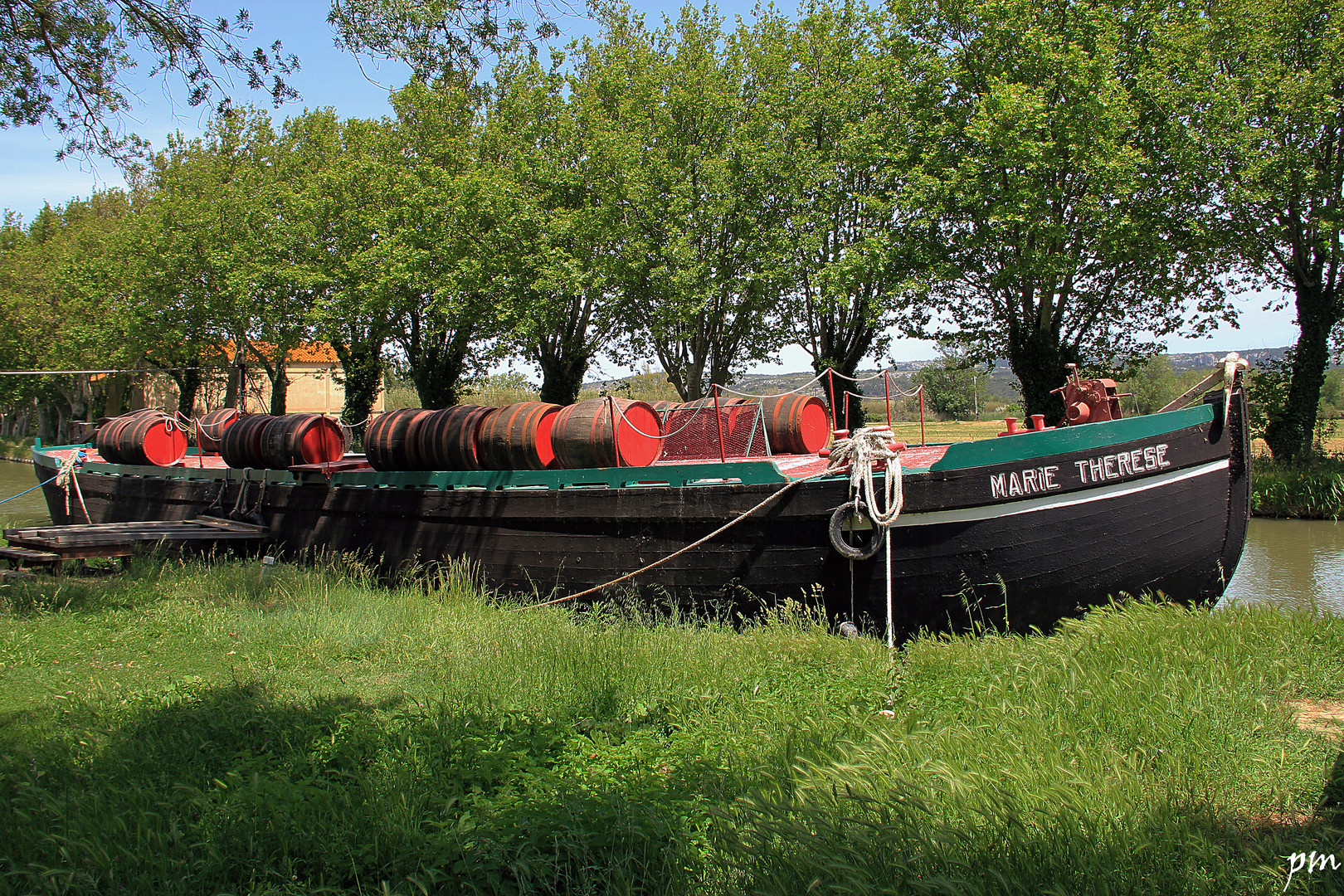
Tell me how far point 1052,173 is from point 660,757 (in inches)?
812

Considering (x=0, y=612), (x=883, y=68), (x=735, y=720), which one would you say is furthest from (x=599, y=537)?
(x=883, y=68)

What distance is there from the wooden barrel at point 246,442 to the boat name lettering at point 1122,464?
11275mm

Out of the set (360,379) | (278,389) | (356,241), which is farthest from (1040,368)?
(278,389)

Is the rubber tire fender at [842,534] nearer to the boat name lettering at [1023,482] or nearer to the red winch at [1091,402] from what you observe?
the boat name lettering at [1023,482]

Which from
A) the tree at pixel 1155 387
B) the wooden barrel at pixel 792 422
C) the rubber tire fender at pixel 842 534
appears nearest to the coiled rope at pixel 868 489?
the rubber tire fender at pixel 842 534

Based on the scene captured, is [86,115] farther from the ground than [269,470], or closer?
farther from the ground

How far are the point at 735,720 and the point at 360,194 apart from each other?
2597 cm

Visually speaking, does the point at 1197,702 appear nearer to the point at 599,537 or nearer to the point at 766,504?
the point at 766,504

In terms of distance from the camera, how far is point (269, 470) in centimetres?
1270

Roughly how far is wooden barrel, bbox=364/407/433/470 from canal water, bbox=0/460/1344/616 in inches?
370

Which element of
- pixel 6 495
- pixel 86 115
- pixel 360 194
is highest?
pixel 360 194

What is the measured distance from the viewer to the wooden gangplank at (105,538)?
989 cm

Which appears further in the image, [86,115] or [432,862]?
[86,115]

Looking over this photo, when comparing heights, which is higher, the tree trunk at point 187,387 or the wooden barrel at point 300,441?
the tree trunk at point 187,387
